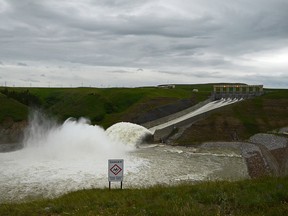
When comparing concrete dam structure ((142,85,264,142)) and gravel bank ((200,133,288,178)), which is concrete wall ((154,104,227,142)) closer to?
concrete dam structure ((142,85,264,142))

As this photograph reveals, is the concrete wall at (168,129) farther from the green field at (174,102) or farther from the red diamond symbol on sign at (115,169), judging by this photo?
the red diamond symbol on sign at (115,169)

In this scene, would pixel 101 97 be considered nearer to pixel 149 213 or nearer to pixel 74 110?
pixel 74 110

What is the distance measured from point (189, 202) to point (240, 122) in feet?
175

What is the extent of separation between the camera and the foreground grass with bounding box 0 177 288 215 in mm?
10625

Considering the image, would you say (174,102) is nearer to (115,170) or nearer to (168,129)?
(168,129)

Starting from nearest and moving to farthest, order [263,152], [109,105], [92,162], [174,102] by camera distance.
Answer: [92,162]
[263,152]
[174,102]
[109,105]

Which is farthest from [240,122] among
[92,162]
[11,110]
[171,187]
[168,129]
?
[171,187]

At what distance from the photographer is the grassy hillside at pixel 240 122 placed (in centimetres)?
5710

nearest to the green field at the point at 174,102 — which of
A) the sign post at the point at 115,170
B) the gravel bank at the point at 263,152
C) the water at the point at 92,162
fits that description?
the gravel bank at the point at 263,152

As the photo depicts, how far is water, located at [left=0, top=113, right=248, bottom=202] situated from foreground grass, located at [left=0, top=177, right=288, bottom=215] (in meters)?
12.5

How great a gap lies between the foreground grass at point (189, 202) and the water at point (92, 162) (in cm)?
1248

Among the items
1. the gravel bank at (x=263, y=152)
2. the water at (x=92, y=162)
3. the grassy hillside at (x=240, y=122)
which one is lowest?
the water at (x=92, y=162)

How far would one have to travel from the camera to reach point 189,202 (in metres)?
11.9

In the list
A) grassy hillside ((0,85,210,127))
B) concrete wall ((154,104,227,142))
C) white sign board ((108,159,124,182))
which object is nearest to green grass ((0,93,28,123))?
grassy hillside ((0,85,210,127))
